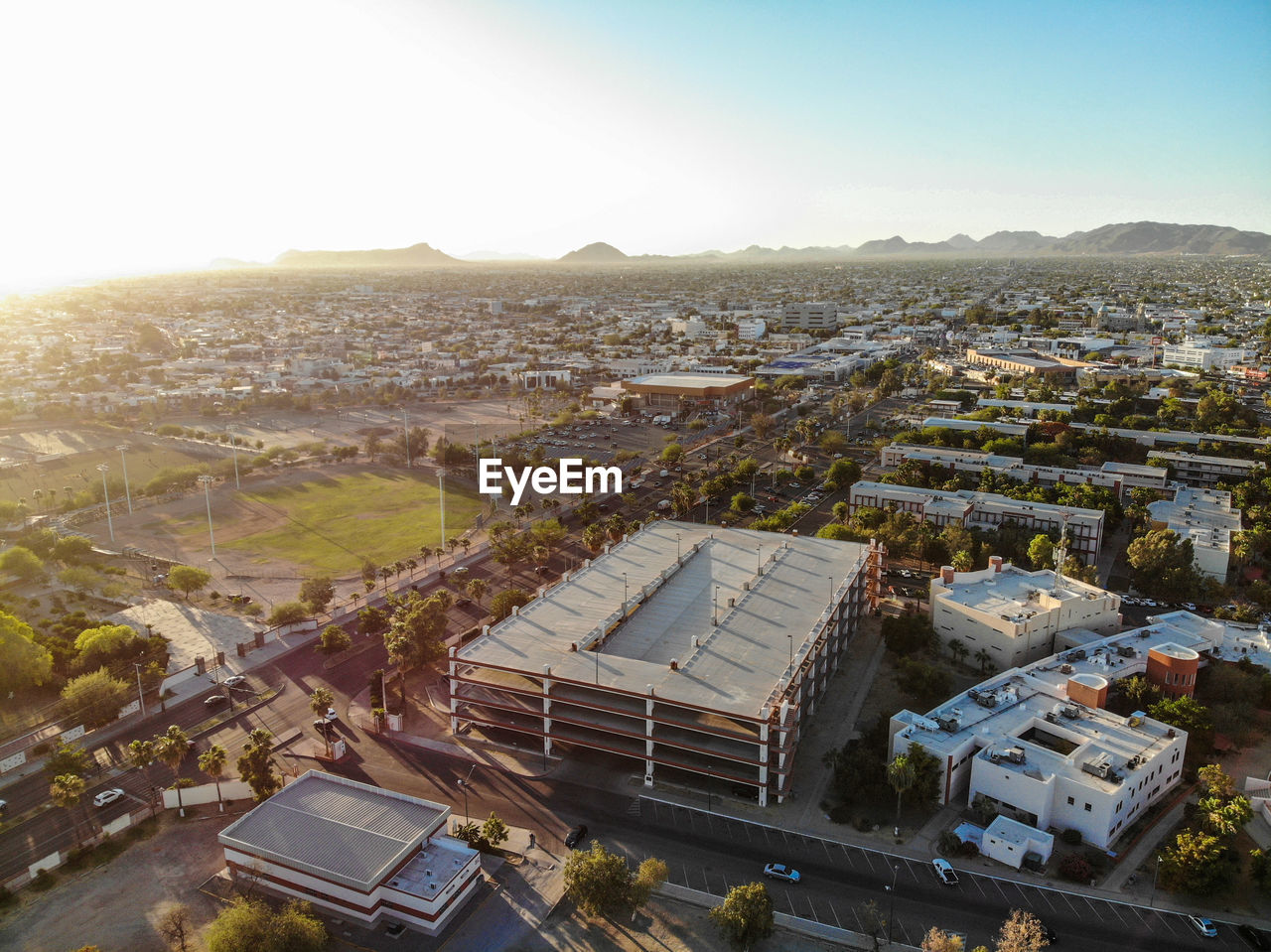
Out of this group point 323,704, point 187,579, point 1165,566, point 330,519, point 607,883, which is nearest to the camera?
point 607,883

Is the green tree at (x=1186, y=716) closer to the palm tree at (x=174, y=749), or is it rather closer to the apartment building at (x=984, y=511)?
the apartment building at (x=984, y=511)

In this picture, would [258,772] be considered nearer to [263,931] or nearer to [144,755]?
[144,755]

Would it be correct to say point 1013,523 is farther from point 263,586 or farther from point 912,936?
point 263,586

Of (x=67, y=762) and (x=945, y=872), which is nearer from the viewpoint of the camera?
(x=945, y=872)

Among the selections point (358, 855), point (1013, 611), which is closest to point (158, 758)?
point (358, 855)

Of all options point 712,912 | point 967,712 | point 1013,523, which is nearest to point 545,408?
point 1013,523

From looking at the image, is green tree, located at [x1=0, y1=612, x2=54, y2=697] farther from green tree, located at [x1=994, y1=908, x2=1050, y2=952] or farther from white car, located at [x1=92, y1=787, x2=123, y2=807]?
green tree, located at [x1=994, y1=908, x2=1050, y2=952]
